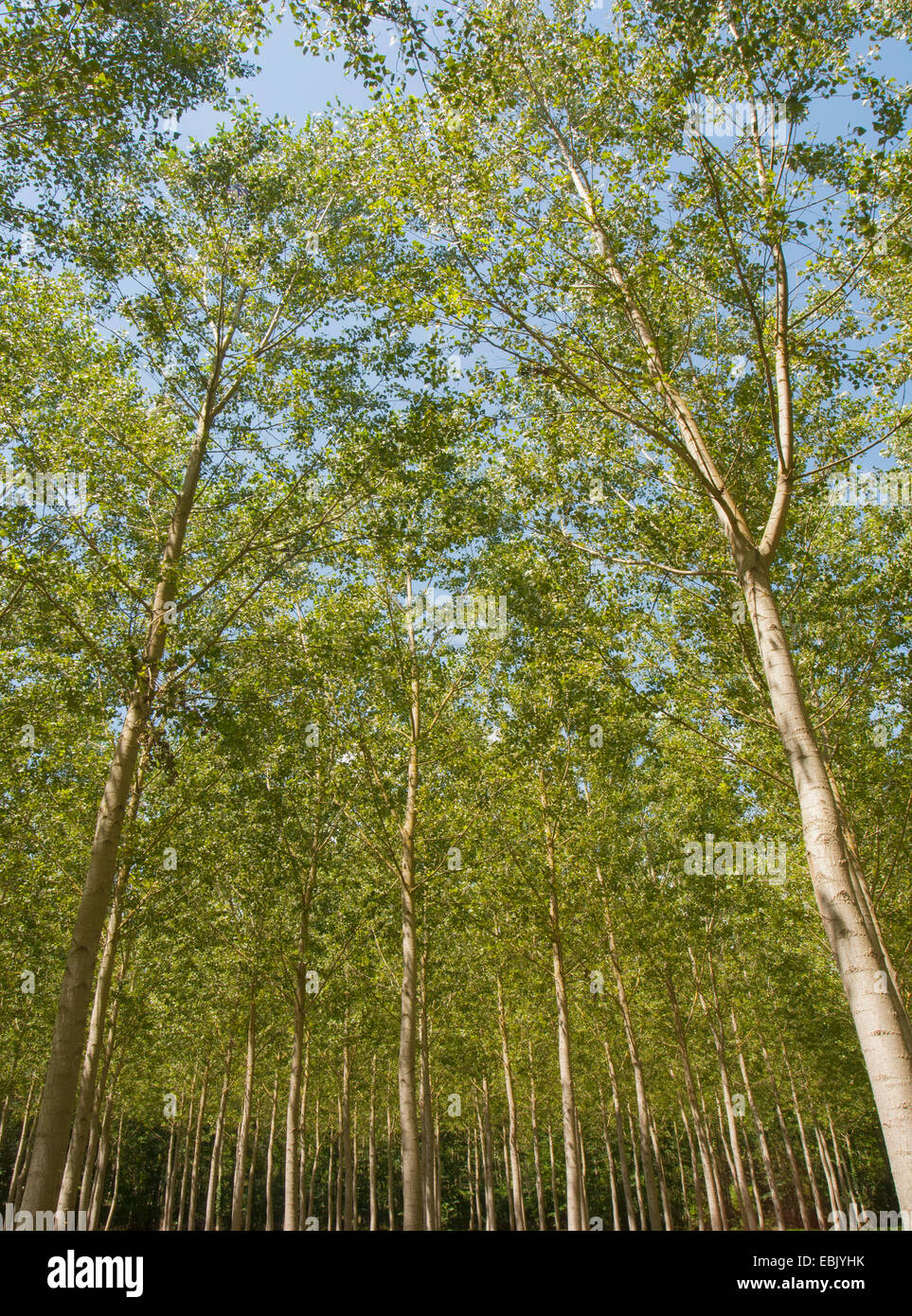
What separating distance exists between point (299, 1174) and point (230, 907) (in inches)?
230

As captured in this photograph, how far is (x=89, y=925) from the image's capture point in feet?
25.7

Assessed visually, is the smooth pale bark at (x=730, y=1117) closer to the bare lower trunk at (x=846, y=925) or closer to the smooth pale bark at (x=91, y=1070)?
the smooth pale bark at (x=91, y=1070)

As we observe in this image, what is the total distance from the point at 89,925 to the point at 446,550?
8869mm

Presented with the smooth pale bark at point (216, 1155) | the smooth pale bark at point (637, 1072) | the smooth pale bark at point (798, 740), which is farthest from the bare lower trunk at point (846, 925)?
the smooth pale bark at point (216, 1155)

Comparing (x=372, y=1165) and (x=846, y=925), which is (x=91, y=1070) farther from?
(x=372, y=1165)

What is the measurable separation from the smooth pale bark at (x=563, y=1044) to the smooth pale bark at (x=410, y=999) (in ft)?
9.63

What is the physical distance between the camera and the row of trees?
28.3ft

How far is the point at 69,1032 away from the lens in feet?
24.4

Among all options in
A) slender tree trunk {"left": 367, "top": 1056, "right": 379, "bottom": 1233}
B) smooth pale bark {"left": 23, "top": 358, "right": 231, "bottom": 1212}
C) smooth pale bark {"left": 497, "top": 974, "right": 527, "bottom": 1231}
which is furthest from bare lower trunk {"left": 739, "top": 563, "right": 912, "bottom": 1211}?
slender tree trunk {"left": 367, "top": 1056, "right": 379, "bottom": 1233}

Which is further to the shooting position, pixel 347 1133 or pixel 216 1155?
pixel 216 1155

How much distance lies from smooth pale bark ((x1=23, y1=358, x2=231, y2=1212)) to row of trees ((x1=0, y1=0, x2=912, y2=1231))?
0.05 m

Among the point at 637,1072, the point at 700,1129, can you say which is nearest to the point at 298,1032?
the point at 637,1072

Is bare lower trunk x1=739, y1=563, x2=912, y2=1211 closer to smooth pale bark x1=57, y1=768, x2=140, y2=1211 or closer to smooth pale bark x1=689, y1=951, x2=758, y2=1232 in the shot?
smooth pale bark x1=57, y1=768, x2=140, y2=1211

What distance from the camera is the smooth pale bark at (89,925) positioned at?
709 cm
